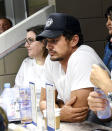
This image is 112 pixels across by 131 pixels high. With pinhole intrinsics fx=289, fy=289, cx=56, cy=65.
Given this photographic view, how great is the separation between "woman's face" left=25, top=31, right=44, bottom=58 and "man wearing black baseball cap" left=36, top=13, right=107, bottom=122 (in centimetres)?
99

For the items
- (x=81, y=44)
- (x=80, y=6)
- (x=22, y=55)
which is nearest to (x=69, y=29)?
(x=81, y=44)

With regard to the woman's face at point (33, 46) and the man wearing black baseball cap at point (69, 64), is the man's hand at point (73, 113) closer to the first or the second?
the man wearing black baseball cap at point (69, 64)

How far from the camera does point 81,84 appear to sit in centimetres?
182

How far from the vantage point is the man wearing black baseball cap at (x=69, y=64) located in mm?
1809

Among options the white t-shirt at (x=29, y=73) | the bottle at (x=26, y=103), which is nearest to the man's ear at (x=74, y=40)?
the bottle at (x=26, y=103)

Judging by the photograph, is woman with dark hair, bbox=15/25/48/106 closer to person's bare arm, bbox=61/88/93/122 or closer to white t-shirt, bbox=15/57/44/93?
white t-shirt, bbox=15/57/44/93

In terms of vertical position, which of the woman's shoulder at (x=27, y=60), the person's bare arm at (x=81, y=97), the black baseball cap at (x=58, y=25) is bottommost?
the person's bare arm at (x=81, y=97)

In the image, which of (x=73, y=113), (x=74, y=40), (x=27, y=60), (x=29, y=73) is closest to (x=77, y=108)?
(x=73, y=113)

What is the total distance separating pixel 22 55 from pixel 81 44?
5.12 feet

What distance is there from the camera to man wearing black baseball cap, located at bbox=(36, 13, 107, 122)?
5.93ft

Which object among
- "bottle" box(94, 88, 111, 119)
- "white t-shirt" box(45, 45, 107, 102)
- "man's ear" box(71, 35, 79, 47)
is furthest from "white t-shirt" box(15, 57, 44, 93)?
"bottle" box(94, 88, 111, 119)

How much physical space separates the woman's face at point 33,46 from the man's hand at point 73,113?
4.82 feet

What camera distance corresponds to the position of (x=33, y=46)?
126 inches

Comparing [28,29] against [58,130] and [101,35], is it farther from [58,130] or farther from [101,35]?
[58,130]
